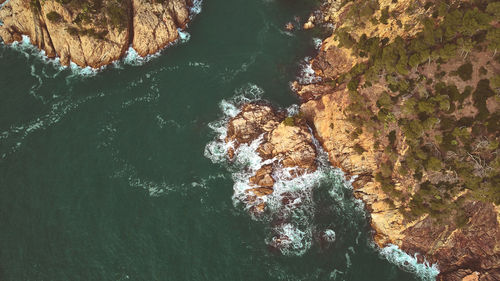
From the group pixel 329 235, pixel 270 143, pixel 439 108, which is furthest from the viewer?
pixel 270 143

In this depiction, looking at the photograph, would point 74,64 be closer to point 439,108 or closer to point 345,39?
point 345,39

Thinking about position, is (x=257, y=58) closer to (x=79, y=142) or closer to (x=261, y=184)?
(x=261, y=184)

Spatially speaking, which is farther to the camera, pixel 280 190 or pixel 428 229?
pixel 280 190

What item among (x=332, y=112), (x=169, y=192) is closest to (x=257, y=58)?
(x=332, y=112)

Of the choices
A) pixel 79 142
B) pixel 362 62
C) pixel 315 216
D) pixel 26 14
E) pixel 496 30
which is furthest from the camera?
pixel 26 14

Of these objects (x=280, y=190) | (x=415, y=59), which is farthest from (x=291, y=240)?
(x=415, y=59)

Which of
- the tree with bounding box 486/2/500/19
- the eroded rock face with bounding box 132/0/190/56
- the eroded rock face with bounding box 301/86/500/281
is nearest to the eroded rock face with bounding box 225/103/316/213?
the eroded rock face with bounding box 301/86/500/281
